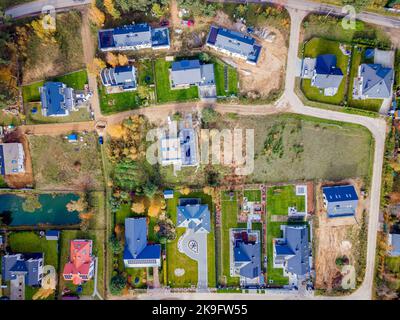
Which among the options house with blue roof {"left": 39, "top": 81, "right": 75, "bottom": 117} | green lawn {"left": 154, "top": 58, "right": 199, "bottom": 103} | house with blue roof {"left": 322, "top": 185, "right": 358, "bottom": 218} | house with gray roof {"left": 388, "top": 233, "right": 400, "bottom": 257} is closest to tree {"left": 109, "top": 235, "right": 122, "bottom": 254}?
house with blue roof {"left": 39, "top": 81, "right": 75, "bottom": 117}

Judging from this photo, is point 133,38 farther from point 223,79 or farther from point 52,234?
point 52,234

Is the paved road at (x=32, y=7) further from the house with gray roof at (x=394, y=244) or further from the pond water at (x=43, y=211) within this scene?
the house with gray roof at (x=394, y=244)

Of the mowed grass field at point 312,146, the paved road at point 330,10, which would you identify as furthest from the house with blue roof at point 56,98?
the paved road at point 330,10

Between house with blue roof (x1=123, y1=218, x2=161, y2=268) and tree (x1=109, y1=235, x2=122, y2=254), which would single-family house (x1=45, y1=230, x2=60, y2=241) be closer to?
tree (x1=109, y1=235, x2=122, y2=254)

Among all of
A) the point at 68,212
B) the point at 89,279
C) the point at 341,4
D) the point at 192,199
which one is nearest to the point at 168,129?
the point at 192,199

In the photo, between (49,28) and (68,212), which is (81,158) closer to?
(68,212)

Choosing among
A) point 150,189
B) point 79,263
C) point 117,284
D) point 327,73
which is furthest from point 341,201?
point 79,263
